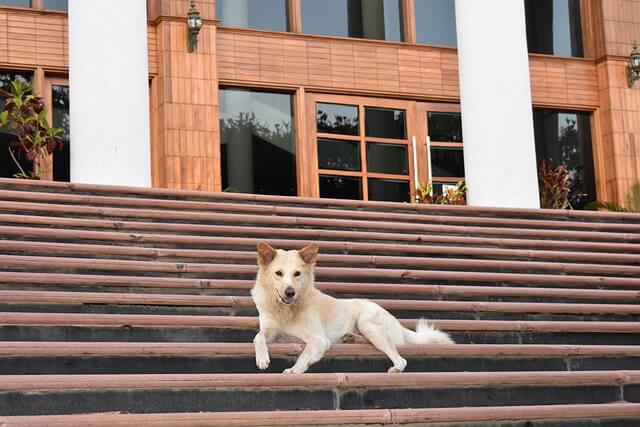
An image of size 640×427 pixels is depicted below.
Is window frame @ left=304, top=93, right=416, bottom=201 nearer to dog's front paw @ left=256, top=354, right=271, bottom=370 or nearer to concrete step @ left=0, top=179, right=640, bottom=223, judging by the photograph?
concrete step @ left=0, top=179, right=640, bottom=223

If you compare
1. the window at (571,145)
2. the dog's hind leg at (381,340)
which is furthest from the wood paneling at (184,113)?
the dog's hind leg at (381,340)

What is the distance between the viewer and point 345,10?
59.4 ft

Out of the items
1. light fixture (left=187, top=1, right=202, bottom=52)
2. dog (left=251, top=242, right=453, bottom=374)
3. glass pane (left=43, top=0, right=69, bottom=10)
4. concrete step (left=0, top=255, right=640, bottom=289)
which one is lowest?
dog (left=251, top=242, right=453, bottom=374)

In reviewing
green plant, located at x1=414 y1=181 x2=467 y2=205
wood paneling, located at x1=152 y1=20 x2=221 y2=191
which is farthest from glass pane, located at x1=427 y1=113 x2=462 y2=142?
wood paneling, located at x1=152 y1=20 x2=221 y2=191

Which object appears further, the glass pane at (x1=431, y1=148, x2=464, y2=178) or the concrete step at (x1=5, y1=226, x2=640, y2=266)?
the glass pane at (x1=431, y1=148, x2=464, y2=178)

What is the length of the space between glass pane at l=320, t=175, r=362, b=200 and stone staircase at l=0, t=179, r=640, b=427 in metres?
4.49

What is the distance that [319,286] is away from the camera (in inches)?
355

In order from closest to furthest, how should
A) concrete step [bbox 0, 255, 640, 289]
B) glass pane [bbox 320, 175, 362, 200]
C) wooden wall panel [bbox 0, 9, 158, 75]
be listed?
concrete step [bbox 0, 255, 640, 289] < wooden wall panel [bbox 0, 9, 158, 75] < glass pane [bbox 320, 175, 362, 200]

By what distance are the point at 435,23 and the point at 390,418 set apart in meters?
12.7

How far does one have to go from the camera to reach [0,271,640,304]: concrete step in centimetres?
834

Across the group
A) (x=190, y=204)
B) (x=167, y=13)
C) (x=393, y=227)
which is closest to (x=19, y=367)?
(x=190, y=204)

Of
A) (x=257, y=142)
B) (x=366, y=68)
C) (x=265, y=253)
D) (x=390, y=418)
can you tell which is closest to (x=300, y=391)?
(x=390, y=418)

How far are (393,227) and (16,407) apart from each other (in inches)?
232

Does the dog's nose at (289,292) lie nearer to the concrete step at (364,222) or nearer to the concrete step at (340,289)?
the concrete step at (340,289)
